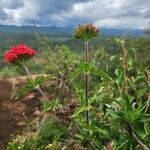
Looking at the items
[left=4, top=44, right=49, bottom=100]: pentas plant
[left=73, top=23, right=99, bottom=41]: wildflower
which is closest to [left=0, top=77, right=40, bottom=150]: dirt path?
[left=4, top=44, right=49, bottom=100]: pentas plant

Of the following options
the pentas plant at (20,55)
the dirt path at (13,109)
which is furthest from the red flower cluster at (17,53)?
the dirt path at (13,109)

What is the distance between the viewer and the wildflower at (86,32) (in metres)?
6.71

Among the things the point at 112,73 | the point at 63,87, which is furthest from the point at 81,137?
the point at 112,73

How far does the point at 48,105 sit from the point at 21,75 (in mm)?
16778

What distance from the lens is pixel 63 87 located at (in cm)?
1723

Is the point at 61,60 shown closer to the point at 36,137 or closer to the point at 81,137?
the point at 36,137

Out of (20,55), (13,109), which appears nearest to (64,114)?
(20,55)

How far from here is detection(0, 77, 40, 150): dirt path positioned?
16.6 m

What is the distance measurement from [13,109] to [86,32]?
12164 mm

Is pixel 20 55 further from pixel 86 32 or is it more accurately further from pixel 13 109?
pixel 13 109

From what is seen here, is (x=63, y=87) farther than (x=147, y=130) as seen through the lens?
Yes

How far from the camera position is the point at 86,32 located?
675cm

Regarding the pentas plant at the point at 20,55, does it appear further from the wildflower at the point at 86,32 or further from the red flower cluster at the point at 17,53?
the wildflower at the point at 86,32

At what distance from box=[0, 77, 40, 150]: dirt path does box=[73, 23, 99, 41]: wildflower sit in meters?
8.74
